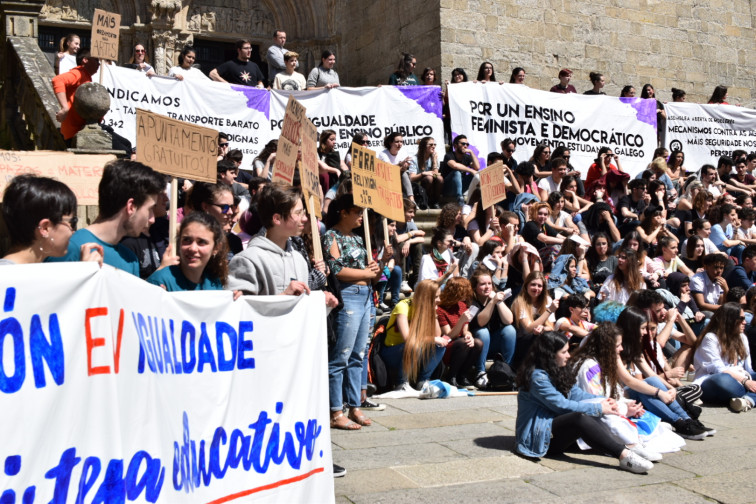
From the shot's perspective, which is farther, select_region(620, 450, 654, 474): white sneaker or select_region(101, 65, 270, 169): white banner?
select_region(101, 65, 270, 169): white banner

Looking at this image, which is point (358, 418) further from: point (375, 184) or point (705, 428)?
point (705, 428)

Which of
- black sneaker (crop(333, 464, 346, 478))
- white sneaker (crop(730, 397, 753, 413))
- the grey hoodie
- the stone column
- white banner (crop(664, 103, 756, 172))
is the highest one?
the stone column

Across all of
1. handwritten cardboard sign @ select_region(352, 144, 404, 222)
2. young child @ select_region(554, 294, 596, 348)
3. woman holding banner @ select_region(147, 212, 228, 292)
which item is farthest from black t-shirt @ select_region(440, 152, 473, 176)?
woman holding banner @ select_region(147, 212, 228, 292)

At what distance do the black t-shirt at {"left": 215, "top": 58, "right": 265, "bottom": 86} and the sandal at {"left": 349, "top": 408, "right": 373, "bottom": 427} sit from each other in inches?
283

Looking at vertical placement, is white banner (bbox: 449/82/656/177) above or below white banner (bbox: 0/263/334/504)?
above

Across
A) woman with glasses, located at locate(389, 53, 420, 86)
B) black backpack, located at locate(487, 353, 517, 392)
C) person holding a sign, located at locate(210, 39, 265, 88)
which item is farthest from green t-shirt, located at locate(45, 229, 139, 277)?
woman with glasses, located at locate(389, 53, 420, 86)

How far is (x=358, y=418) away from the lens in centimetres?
628

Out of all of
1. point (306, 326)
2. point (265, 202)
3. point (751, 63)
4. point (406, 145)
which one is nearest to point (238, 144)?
point (406, 145)

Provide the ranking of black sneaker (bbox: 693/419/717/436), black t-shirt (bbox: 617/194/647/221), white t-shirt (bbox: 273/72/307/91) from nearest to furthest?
black sneaker (bbox: 693/419/717/436)
black t-shirt (bbox: 617/194/647/221)
white t-shirt (bbox: 273/72/307/91)

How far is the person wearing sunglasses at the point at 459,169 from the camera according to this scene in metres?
11.6

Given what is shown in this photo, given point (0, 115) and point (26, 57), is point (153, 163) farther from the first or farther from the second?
point (0, 115)

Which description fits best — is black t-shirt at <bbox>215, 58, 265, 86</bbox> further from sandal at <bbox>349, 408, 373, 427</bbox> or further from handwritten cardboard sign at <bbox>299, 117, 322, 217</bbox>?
sandal at <bbox>349, 408, 373, 427</bbox>

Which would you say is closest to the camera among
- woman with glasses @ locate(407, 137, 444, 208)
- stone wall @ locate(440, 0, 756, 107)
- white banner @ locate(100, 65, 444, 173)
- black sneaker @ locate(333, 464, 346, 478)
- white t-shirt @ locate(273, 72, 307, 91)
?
black sneaker @ locate(333, 464, 346, 478)

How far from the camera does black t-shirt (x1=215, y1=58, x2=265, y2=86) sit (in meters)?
12.4
